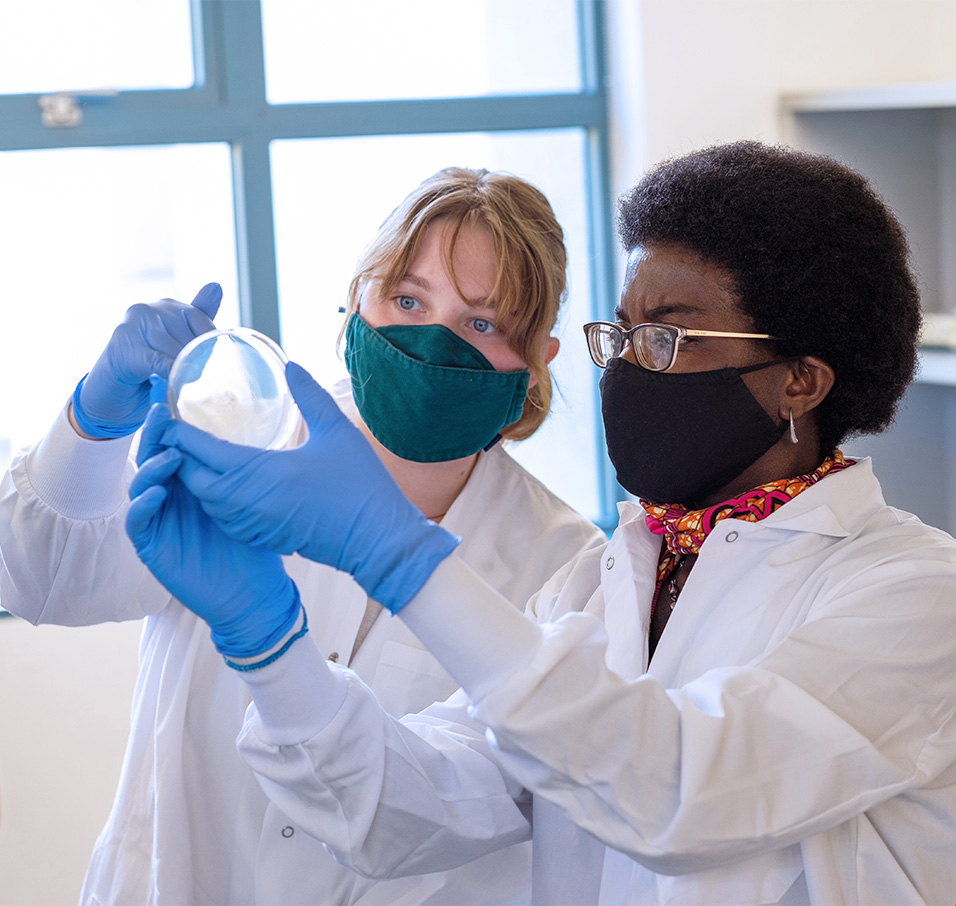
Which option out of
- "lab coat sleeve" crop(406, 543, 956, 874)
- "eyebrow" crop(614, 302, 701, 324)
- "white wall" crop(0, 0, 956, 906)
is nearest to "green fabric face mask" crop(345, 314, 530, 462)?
"eyebrow" crop(614, 302, 701, 324)

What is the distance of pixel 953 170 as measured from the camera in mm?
2680

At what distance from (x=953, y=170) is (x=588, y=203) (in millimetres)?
915

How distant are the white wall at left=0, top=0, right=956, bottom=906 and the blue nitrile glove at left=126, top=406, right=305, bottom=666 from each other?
4.86 feet

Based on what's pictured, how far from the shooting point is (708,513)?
118 centimetres

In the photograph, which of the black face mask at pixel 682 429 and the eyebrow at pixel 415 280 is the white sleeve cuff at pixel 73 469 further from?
the black face mask at pixel 682 429

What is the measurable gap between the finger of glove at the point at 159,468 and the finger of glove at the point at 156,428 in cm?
2

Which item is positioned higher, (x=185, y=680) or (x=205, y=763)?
(x=185, y=680)

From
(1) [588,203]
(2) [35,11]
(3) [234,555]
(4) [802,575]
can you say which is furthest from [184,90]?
(4) [802,575]

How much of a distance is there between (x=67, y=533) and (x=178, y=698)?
26 centimetres

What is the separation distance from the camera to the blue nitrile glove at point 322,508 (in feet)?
3.04

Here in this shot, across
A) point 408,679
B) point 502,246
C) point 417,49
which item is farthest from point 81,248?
point 408,679

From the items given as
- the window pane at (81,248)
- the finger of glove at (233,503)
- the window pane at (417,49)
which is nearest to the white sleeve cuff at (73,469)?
the finger of glove at (233,503)

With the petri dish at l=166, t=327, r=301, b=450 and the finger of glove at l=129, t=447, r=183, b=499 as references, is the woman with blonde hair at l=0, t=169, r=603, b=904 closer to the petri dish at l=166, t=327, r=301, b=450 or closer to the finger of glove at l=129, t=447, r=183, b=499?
the petri dish at l=166, t=327, r=301, b=450

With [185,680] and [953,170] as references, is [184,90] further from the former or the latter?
[953,170]
